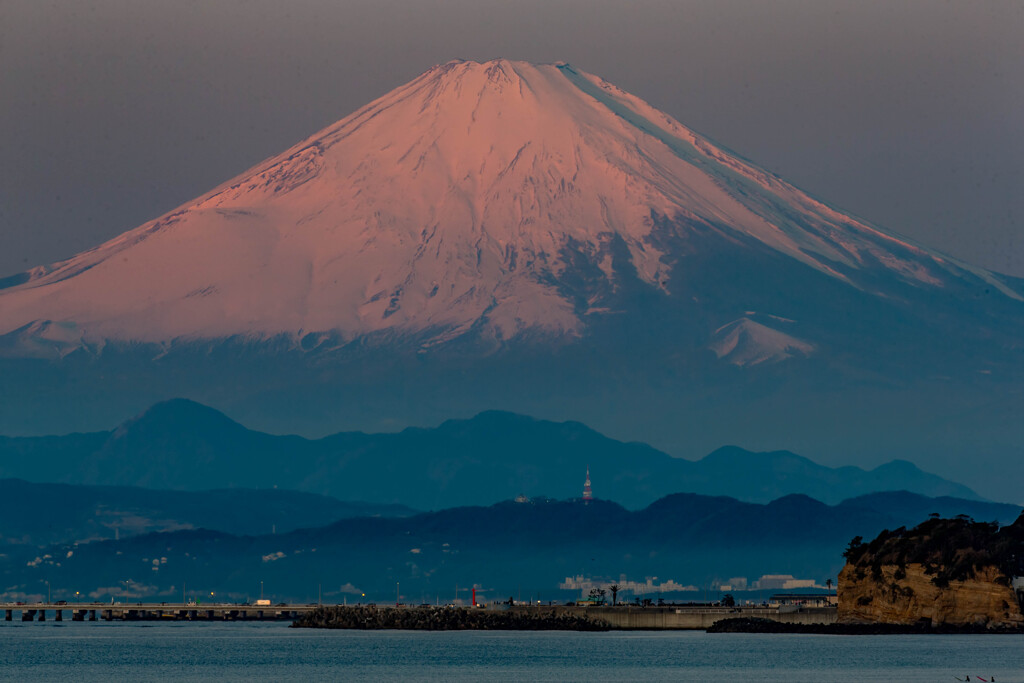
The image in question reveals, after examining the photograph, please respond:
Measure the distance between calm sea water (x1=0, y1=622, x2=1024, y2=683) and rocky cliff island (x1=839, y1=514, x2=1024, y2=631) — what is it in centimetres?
195

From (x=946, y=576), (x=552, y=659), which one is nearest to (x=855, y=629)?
(x=946, y=576)

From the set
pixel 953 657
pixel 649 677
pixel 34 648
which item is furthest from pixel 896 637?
pixel 34 648

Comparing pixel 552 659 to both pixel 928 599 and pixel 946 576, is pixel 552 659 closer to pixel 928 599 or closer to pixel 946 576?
pixel 928 599

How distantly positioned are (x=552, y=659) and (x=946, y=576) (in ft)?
107

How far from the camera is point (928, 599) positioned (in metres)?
169

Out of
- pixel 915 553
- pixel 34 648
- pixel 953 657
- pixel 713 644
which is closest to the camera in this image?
pixel 953 657

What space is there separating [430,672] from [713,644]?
40.7m

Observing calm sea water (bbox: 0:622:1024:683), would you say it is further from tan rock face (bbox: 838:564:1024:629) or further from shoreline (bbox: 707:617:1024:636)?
tan rock face (bbox: 838:564:1024:629)

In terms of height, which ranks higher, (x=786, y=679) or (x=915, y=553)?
(x=915, y=553)

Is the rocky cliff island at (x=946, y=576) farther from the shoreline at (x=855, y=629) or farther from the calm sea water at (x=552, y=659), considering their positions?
the calm sea water at (x=552, y=659)

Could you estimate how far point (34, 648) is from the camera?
194125mm

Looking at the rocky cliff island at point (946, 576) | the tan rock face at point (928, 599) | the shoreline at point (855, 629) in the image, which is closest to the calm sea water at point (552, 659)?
the shoreline at point (855, 629)

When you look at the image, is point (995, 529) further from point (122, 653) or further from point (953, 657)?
point (122, 653)

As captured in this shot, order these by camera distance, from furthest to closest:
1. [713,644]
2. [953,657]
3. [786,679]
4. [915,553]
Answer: [713,644] → [915,553] → [953,657] → [786,679]
